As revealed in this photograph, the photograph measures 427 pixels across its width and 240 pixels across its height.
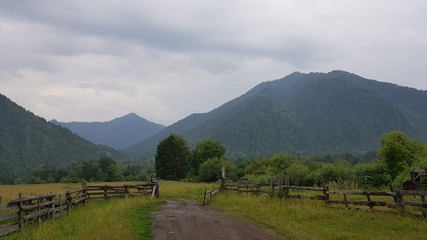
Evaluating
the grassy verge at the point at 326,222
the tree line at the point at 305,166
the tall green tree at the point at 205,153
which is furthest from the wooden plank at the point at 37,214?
the tall green tree at the point at 205,153

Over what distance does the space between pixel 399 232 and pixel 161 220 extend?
11.1 metres

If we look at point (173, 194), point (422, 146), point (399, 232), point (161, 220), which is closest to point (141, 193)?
point (173, 194)

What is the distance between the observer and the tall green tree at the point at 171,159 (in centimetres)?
10106

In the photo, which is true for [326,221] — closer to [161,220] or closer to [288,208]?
[288,208]

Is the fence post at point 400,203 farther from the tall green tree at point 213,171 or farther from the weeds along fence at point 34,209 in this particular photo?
the tall green tree at point 213,171

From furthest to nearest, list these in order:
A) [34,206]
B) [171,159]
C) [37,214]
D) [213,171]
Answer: [171,159] → [213,171] → [37,214] → [34,206]

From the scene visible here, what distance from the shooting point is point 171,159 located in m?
102

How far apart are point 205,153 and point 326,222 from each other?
88703 mm

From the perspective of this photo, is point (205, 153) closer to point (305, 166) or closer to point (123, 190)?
point (305, 166)

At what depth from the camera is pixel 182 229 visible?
17219 millimetres

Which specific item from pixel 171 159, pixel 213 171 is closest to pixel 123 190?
pixel 213 171

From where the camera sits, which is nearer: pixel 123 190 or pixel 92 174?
pixel 123 190

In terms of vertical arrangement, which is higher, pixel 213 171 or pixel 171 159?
pixel 171 159

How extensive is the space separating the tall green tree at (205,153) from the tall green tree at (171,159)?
17.8ft
